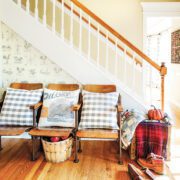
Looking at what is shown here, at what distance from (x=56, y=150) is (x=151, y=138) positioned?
120cm

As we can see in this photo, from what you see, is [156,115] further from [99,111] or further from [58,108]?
[58,108]

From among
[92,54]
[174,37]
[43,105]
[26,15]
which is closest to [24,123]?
[43,105]

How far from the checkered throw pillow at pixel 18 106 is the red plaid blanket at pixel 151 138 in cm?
144

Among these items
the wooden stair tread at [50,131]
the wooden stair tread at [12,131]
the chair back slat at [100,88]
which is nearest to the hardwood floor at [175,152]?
the chair back slat at [100,88]

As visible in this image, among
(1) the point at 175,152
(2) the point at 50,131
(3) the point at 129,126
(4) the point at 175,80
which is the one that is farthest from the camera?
(4) the point at 175,80

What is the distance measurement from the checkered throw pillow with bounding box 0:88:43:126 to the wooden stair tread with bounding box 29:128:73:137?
0.87 ft

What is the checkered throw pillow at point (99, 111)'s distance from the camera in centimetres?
320

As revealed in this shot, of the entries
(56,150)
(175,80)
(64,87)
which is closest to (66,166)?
(56,150)

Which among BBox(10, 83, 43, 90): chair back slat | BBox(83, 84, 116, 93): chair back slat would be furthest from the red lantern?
BBox(10, 83, 43, 90): chair back slat

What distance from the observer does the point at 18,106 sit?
3.41m

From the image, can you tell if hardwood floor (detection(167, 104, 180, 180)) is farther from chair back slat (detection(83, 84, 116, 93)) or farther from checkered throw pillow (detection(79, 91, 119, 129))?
chair back slat (detection(83, 84, 116, 93))

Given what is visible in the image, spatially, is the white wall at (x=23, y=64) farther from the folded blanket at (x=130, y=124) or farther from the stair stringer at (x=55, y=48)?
the folded blanket at (x=130, y=124)

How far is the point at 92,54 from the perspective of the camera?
16.8 ft

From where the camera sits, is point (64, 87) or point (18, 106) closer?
point (18, 106)
